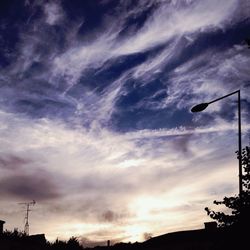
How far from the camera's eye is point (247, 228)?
11625 millimetres

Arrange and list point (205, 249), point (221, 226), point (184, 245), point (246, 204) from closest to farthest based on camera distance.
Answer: point (246, 204) → point (221, 226) → point (205, 249) → point (184, 245)

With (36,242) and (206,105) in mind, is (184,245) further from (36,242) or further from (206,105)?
(206,105)

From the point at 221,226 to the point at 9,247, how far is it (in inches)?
999

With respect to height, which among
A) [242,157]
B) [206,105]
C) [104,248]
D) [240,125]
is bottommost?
[104,248]

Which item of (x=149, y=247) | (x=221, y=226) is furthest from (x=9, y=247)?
(x=221, y=226)

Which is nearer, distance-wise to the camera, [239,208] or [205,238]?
[239,208]

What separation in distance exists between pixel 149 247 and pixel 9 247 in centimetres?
1374

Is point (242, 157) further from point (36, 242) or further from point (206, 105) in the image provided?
point (36, 242)

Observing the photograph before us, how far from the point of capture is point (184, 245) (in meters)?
33.1

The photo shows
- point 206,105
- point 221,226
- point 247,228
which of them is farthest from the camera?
point 206,105

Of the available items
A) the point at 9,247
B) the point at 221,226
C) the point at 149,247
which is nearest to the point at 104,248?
the point at 149,247

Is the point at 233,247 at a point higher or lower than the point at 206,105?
lower

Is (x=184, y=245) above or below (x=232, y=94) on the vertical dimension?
below

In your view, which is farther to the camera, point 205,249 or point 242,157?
point 205,249
